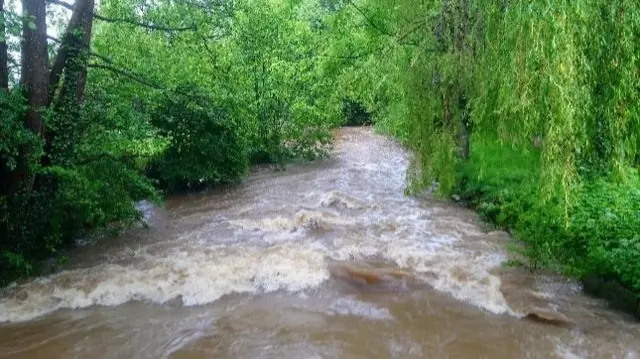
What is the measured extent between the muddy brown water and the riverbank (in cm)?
33

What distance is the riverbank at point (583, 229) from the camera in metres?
6.98

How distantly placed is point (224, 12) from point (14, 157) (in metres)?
4.76

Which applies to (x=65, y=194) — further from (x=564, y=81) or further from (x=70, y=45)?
(x=564, y=81)

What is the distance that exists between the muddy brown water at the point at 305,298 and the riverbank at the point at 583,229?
331mm

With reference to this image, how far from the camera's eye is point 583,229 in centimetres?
811

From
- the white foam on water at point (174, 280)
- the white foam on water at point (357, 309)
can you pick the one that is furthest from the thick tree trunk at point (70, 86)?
the white foam on water at point (357, 309)

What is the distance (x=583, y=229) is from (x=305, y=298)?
443cm

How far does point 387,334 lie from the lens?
6371mm

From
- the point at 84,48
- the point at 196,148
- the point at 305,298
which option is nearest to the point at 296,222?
the point at 305,298

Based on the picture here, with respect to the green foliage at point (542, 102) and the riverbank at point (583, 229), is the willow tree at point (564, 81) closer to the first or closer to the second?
the green foliage at point (542, 102)

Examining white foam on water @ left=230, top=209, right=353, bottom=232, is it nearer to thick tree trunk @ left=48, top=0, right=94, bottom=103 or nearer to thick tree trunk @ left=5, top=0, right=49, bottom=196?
thick tree trunk @ left=5, top=0, right=49, bottom=196

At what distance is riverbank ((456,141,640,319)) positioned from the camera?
6.98 meters

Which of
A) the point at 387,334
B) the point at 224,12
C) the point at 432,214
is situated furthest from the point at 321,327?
the point at 224,12

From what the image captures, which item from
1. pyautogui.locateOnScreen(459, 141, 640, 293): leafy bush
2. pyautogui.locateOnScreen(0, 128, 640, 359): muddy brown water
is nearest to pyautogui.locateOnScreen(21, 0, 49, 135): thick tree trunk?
pyautogui.locateOnScreen(0, 128, 640, 359): muddy brown water
